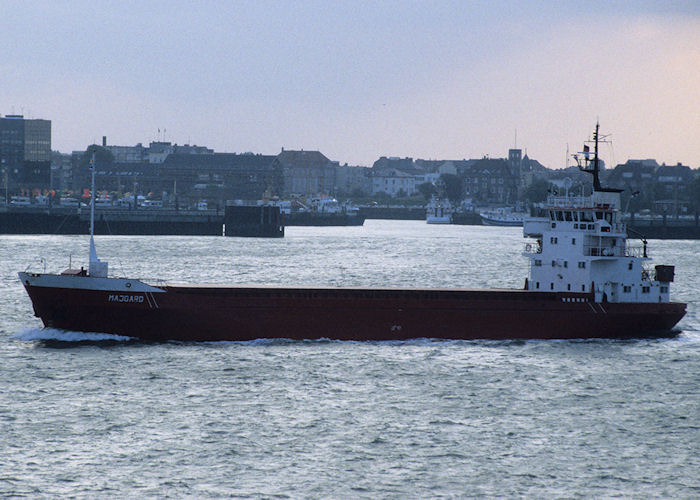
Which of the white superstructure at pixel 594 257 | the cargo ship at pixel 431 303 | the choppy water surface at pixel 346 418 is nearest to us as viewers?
the choppy water surface at pixel 346 418

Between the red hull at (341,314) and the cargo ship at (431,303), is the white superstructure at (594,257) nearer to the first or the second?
the cargo ship at (431,303)

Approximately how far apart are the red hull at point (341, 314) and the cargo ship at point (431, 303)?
0.15 feet

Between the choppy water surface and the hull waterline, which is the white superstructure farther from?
the choppy water surface

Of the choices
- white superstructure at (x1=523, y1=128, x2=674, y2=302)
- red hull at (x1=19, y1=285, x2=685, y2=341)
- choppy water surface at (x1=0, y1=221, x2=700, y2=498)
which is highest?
white superstructure at (x1=523, y1=128, x2=674, y2=302)

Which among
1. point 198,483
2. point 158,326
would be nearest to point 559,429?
point 198,483

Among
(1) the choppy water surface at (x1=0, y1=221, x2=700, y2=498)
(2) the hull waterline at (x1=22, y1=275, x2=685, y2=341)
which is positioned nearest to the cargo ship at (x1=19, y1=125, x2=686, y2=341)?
(2) the hull waterline at (x1=22, y1=275, x2=685, y2=341)

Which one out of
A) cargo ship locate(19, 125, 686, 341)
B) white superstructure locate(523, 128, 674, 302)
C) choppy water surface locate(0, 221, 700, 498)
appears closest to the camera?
choppy water surface locate(0, 221, 700, 498)

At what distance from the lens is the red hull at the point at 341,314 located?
139 feet

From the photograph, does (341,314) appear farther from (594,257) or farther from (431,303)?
(594,257)

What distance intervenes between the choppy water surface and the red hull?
71 cm

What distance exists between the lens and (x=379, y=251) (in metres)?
128

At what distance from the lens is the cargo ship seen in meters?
42.4

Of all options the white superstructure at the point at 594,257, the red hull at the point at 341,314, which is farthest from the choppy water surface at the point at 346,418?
the white superstructure at the point at 594,257

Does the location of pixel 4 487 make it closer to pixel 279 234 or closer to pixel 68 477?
pixel 68 477
